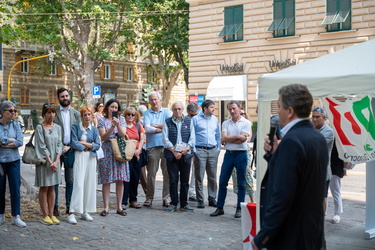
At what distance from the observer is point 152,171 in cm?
973

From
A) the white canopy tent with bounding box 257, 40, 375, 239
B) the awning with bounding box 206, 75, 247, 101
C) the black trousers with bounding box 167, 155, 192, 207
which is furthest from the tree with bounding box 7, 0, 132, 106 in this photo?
the white canopy tent with bounding box 257, 40, 375, 239

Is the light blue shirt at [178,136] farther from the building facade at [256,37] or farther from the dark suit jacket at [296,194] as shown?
the building facade at [256,37]

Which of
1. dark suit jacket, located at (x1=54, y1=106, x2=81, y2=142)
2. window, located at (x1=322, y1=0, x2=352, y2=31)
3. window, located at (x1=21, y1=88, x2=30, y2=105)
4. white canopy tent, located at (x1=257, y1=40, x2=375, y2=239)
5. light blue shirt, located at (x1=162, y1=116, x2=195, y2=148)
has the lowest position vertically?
light blue shirt, located at (x1=162, y1=116, x2=195, y2=148)

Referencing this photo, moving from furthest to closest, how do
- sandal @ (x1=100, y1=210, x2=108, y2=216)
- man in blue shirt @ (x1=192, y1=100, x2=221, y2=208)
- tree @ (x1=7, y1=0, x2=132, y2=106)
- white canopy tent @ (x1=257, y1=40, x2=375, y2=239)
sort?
tree @ (x1=7, y1=0, x2=132, y2=106) → man in blue shirt @ (x1=192, y1=100, x2=221, y2=208) → sandal @ (x1=100, y1=210, x2=108, y2=216) → white canopy tent @ (x1=257, y1=40, x2=375, y2=239)

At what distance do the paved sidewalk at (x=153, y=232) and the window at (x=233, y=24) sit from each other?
2010 cm

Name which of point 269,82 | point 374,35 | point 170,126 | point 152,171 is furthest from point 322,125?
point 374,35

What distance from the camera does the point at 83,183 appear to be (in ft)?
27.5

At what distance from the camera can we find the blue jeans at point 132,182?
944 cm

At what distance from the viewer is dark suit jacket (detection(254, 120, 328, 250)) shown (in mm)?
3400

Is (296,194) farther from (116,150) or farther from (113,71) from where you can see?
(113,71)

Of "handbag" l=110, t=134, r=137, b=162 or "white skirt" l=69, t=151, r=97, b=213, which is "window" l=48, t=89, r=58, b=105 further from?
"white skirt" l=69, t=151, r=97, b=213

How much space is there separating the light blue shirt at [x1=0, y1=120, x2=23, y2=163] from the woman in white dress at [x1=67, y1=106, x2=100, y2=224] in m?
0.87

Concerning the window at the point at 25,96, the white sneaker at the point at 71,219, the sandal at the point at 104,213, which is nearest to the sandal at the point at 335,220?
the sandal at the point at 104,213

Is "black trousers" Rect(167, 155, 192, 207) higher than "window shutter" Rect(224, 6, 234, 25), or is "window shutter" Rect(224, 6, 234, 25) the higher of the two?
"window shutter" Rect(224, 6, 234, 25)
